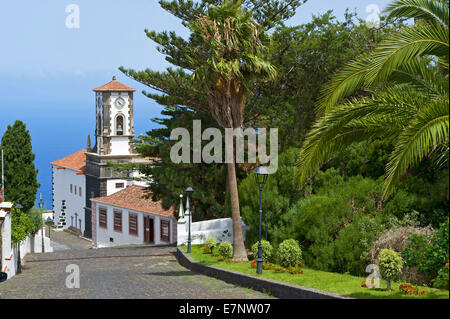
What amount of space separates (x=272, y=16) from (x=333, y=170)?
1372cm

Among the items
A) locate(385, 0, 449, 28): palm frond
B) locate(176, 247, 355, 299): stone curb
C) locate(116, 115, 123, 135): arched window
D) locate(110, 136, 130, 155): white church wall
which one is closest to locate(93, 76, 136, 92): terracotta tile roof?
locate(116, 115, 123, 135): arched window

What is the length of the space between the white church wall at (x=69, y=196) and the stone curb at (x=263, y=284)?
163ft

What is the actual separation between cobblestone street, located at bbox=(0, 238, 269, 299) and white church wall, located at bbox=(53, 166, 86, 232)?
140ft

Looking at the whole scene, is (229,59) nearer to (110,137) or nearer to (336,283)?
(336,283)

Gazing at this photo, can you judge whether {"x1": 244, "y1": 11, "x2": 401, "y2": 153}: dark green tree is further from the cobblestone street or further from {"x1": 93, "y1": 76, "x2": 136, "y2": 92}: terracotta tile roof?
{"x1": 93, "y1": 76, "x2": 136, "y2": 92}: terracotta tile roof

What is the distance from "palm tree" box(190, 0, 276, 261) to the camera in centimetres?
2044

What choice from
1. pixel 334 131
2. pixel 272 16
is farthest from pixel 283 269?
pixel 272 16

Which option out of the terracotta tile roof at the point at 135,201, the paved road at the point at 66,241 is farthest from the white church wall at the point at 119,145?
the terracotta tile roof at the point at 135,201

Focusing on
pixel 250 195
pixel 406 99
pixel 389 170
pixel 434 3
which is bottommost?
pixel 250 195

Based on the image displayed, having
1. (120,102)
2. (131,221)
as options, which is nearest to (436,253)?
(131,221)

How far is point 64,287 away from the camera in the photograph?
1911cm

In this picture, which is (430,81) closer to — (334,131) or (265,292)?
(334,131)
